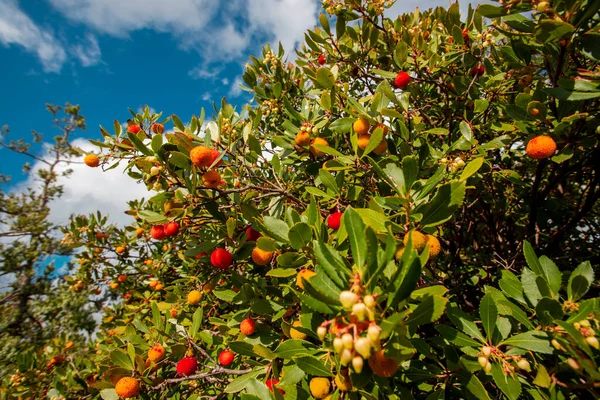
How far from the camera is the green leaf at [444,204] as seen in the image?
1104 millimetres

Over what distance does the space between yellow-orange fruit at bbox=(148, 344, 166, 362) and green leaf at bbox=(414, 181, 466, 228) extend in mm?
1845

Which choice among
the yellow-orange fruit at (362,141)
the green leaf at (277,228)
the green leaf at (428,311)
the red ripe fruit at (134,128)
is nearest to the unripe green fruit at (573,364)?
the green leaf at (428,311)

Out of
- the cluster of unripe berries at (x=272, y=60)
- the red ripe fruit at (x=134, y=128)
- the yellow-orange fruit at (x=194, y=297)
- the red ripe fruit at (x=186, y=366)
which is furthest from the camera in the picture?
the cluster of unripe berries at (x=272, y=60)

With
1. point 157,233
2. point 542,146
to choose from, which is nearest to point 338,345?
point 157,233

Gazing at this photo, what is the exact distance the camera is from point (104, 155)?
192cm

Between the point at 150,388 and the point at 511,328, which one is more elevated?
the point at 150,388

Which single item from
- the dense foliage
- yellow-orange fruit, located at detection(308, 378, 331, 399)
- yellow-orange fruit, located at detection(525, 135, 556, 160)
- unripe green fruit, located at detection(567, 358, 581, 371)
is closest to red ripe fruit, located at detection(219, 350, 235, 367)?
the dense foliage

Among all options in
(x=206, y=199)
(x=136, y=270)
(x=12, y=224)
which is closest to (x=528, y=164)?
(x=206, y=199)

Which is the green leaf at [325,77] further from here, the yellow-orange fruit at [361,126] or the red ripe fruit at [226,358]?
the red ripe fruit at [226,358]

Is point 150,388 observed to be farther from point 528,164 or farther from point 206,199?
point 528,164

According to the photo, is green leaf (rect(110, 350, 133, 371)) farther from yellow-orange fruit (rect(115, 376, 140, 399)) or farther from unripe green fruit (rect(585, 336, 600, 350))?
unripe green fruit (rect(585, 336, 600, 350))

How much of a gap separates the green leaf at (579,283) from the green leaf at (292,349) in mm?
1084

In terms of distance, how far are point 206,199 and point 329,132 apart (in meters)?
1.06

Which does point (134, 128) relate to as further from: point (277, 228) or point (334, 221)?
point (334, 221)
